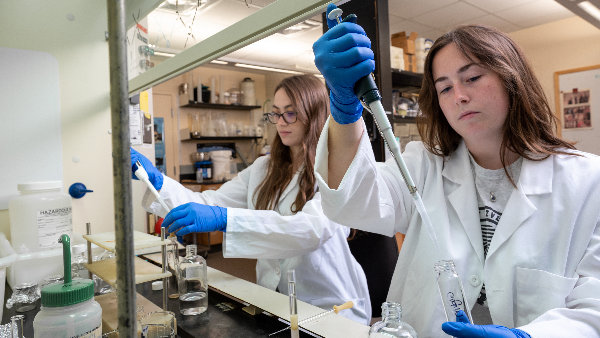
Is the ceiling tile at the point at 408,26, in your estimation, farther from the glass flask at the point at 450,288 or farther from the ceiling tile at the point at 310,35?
the glass flask at the point at 450,288

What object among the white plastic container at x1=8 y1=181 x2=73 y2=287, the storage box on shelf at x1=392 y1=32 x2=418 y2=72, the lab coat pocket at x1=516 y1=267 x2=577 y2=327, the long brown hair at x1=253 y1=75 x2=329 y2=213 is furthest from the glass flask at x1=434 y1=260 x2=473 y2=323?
the storage box on shelf at x1=392 y1=32 x2=418 y2=72

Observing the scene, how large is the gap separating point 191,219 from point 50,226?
0.50 metres

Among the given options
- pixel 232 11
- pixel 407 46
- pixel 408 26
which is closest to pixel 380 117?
pixel 232 11

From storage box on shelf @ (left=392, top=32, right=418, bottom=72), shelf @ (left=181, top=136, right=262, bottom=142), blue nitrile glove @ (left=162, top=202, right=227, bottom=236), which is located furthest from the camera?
shelf @ (left=181, top=136, right=262, bottom=142)

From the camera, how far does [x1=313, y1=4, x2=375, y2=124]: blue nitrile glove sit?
2.30ft

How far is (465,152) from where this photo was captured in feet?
3.75

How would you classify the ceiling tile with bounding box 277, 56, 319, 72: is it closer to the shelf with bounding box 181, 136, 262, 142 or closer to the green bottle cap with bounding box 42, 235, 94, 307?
the shelf with bounding box 181, 136, 262, 142

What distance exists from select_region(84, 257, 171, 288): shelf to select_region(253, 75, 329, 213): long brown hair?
0.71 m

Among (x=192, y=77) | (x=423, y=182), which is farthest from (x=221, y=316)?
(x=192, y=77)

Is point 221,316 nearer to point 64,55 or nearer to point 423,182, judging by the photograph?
point 423,182

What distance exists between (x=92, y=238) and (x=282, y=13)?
81 centimetres

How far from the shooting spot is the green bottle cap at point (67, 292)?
627mm

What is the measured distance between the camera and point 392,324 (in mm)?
631

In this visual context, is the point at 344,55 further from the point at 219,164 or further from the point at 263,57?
the point at 219,164
